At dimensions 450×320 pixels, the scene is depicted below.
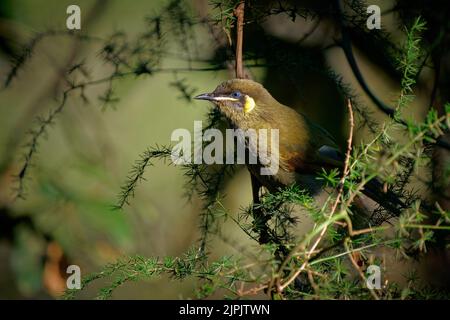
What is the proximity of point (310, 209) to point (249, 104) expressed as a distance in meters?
1.33

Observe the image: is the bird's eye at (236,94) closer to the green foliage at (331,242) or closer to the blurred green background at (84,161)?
the blurred green background at (84,161)

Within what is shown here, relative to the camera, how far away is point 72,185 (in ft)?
10.7

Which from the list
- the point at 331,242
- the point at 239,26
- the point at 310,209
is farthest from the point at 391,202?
the point at 239,26

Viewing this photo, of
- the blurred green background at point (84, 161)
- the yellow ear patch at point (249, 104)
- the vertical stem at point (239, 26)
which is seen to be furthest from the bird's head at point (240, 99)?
the blurred green background at point (84, 161)

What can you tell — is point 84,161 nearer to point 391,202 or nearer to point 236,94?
point 236,94

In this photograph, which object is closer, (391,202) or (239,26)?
(391,202)

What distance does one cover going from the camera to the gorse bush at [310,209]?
53.7 inches

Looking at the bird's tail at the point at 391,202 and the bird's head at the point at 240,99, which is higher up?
the bird's head at the point at 240,99

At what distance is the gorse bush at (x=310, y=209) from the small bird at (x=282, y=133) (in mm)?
147

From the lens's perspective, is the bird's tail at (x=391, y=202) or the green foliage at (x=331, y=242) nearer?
the green foliage at (x=331, y=242)

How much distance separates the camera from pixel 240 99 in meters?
2.76

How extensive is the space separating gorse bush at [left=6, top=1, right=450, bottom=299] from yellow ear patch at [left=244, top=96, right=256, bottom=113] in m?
0.15

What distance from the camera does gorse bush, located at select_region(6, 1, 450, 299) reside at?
136cm

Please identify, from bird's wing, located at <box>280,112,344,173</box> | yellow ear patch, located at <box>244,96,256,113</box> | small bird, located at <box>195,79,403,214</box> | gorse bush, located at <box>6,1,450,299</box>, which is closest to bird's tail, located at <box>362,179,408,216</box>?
gorse bush, located at <box>6,1,450,299</box>
